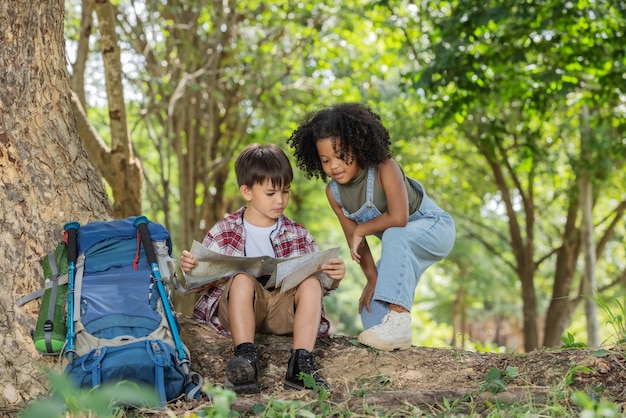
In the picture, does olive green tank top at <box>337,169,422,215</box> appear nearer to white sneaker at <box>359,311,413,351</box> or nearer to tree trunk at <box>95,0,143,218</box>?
white sneaker at <box>359,311,413,351</box>

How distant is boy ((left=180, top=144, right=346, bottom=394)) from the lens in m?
3.36

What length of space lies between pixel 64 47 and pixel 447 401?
2.66 metres

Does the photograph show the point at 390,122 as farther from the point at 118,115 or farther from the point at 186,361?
the point at 186,361

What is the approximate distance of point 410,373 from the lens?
11.3 ft

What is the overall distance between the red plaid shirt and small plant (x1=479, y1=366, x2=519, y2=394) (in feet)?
3.15

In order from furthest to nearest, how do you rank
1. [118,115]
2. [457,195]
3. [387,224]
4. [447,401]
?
[457,195] < [118,115] < [387,224] < [447,401]

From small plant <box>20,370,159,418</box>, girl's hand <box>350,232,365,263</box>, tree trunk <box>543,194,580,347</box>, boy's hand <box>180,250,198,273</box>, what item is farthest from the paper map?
tree trunk <box>543,194,580,347</box>

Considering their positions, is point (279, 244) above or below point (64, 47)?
below

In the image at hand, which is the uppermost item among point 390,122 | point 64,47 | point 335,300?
point 390,122

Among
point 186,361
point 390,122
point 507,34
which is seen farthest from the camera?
point 390,122

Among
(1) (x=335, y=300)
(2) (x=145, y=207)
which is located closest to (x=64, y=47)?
(2) (x=145, y=207)

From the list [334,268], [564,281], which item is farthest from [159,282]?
[564,281]

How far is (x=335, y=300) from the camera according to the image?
58.2ft

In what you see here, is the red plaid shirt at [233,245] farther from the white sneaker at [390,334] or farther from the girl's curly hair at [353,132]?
the girl's curly hair at [353,132]
